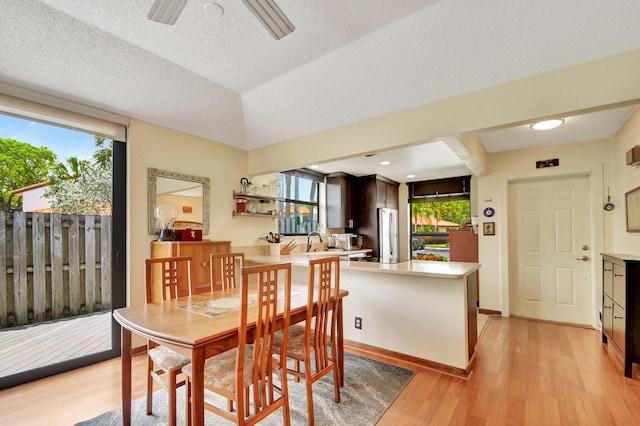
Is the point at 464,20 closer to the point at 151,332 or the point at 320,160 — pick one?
the point at 320,160

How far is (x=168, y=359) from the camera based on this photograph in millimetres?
1780

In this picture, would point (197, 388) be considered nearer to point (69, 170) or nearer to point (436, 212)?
point (69, 170)

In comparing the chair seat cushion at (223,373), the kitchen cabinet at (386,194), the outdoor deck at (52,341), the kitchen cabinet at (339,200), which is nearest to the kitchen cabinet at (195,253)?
the outdoor deck at (52,341)

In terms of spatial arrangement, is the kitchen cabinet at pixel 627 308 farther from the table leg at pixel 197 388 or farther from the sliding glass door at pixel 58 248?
the sliding glass door at pixel 58 248

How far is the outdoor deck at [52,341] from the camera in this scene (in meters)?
2.37

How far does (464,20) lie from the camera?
2010 mm

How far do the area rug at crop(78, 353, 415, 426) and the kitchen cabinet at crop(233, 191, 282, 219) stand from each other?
2.20m

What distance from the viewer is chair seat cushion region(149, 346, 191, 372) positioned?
1.71 meters

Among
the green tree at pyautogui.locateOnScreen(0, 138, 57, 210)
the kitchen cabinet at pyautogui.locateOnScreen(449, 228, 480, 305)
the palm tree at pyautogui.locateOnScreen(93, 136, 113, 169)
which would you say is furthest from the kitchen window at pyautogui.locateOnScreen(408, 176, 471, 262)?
the green tree at pyautogui.locateOnScreen(0, 138, 57, 210)

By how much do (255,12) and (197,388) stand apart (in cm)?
185

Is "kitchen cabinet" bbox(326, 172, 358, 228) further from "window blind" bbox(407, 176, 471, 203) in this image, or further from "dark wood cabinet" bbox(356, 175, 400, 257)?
"window blind" bbox(407, 176, 471, 203)

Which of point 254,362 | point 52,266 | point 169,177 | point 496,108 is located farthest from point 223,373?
point 496,108

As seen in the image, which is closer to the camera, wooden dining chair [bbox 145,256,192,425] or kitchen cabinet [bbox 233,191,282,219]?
wooden dining chair [bbox 145,256,192,425]

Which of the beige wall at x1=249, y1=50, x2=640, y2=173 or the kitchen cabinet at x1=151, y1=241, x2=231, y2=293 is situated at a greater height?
the beige wall at x1=249, y1=50, x2=640, y2=173
